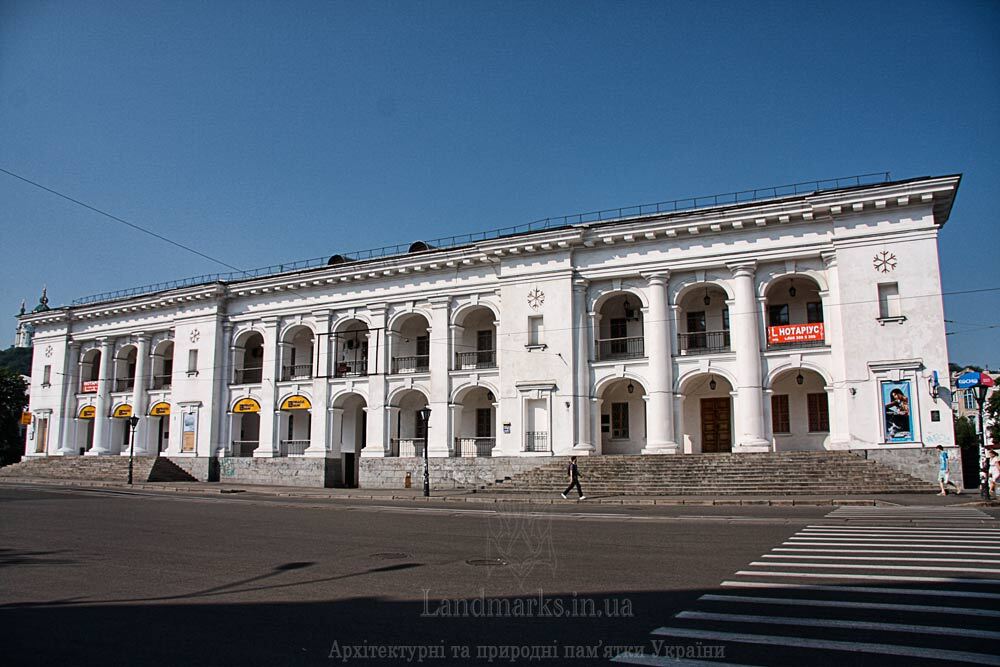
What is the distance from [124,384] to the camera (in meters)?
49.2

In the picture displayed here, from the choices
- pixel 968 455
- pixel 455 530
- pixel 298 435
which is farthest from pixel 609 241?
pixel 298 435

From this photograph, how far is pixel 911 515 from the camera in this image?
A: 17.8 m

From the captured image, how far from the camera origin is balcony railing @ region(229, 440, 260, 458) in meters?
42.8

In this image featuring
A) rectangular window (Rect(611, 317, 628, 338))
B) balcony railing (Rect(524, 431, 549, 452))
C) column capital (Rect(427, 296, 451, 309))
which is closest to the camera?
balcony railing (Rect(524, 431, 549, 452))

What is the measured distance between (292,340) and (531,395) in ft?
55.5

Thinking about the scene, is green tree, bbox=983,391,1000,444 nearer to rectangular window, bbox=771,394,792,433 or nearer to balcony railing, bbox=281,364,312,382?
rectangular window, bbox=771,394,792,433

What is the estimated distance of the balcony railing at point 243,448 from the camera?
4278cm

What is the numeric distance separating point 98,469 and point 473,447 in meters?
24.6

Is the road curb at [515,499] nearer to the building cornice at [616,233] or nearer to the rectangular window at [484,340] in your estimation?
the rectangular window at [484,340]

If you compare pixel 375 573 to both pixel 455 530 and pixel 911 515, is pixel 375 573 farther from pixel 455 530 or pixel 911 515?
pixel 911 515

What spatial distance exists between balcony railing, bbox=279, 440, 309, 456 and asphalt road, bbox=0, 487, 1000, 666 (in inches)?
968

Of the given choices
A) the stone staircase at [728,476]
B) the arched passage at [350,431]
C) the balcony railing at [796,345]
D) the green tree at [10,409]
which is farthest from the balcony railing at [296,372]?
the green tree at [10,409]

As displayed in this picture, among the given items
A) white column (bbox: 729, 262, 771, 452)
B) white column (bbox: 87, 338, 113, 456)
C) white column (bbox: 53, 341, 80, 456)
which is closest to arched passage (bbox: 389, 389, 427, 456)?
white column (bbox: 729, 262, 771, 452)

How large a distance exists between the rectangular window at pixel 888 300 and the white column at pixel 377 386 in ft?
76.4
